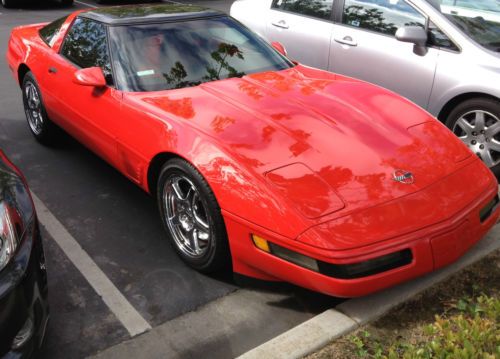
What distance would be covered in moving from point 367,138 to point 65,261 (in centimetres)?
202

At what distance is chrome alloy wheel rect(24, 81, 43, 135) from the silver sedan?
271 cm

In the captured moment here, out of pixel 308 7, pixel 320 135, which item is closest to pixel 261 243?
pixel 320 135

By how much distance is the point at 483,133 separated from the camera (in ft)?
14.3

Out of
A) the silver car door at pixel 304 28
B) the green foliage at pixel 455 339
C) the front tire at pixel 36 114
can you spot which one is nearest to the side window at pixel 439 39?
the silver car door at pixel 304 28

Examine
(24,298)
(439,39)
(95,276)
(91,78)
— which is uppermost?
(439,39)

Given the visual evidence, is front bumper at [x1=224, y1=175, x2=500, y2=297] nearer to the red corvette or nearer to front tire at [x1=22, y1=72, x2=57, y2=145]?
the red corvette

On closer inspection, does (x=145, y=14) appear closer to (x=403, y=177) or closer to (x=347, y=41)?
(x=347, y=41)

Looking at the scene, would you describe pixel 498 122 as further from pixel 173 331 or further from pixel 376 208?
pixel 173 331

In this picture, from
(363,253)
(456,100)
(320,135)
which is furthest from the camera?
(456,100)

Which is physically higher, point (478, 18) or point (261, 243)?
point (478, 18)

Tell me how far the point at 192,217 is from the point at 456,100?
2613 mm

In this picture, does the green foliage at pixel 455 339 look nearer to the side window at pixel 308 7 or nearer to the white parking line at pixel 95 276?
the white parking line at pixel 95 276

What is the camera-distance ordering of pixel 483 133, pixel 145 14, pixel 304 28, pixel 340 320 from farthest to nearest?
1. pixel 304 28
2. pixel 483 133
3. pixel 145 14
4. pixel 340 320

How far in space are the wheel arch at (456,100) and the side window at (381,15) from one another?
2.45ft
